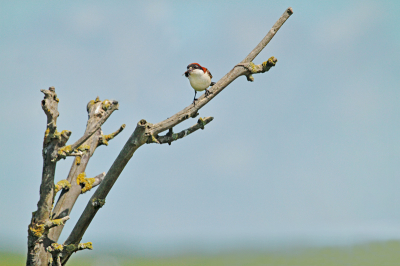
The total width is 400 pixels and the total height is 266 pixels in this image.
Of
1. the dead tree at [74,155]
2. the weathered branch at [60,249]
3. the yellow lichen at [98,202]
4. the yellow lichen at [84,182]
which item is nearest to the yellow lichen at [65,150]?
the dead tree at [74,155]

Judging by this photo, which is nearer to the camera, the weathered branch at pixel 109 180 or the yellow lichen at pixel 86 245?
the weathered branch at pixel 109 180

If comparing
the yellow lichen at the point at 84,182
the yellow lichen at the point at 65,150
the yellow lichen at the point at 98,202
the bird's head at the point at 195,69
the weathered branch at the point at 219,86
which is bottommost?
the yellow lichen at the point at 98,202

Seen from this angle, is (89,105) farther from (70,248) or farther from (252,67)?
(252,67)

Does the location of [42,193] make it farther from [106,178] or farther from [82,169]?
[82,169]

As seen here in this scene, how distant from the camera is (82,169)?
614cm

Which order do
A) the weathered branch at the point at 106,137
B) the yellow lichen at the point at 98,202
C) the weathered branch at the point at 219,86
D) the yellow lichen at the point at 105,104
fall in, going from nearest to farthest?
the weathered branch at the point at 219,86 → the yellow lichen at the point at 98,202 → the weathered branch at the point at 106,137 → the yellow lichen at the point at 105,104

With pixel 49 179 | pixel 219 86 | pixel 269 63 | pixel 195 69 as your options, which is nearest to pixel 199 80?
pixel 195 69

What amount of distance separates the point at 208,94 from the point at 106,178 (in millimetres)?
1880

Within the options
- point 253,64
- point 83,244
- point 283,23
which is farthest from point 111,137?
point 283,23

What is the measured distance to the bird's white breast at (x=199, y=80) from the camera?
5539mm

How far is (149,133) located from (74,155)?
3.27ft

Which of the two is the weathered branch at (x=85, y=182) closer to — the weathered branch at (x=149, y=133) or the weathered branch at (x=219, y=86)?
the weathered branch at (x=149, y=133)

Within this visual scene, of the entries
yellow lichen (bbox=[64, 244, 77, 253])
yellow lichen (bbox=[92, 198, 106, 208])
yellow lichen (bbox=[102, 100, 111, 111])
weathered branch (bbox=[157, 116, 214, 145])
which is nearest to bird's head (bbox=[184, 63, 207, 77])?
→ weathered branch (bbox=[157, 116, 214, 145])

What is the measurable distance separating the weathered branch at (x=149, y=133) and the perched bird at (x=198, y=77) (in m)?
0.52
